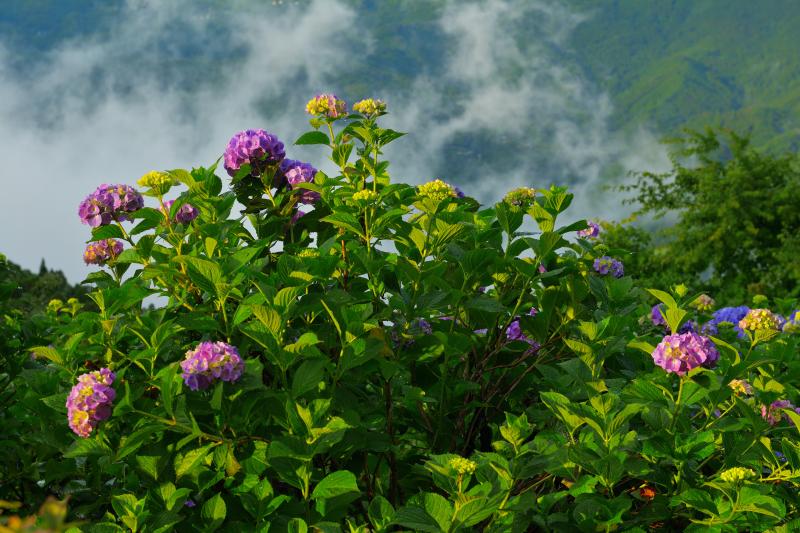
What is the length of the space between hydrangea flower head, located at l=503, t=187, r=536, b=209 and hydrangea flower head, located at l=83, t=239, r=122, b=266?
1.36m

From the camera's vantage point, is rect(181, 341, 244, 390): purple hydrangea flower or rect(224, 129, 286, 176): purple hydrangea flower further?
rect(224, 129, 286, 176): purple hydrangea flower

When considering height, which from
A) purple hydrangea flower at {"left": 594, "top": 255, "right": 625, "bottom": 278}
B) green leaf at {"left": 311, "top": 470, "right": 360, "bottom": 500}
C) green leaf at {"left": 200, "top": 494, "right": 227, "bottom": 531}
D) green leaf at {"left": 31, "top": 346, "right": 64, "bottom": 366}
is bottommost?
green leaf at {"left": 200, "top": 494, "right": 227, "bottom": 531}

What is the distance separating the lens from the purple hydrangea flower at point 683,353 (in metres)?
2.25

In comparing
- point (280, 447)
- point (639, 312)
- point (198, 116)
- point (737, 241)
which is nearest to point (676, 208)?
point (737, 241)

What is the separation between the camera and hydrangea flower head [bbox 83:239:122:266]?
292 cm

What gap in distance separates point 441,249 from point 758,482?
3.50 ft

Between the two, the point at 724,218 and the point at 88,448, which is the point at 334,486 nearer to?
the point at 88,448

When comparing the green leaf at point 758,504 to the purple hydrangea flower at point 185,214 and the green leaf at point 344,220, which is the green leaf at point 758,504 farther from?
the purple hydrangea flower at point 185,214

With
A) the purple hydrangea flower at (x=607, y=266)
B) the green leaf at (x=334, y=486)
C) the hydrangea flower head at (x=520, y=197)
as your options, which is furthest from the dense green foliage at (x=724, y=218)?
the green leaf at (x=334, y=486)

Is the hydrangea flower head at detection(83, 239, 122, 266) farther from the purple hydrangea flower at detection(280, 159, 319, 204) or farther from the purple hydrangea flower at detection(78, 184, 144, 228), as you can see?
the purple hydrangea flower at detection(280, 159, 319, 204)

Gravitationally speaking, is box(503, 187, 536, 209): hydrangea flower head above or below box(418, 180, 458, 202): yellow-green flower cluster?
above

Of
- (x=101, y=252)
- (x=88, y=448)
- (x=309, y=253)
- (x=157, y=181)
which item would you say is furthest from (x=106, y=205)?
(x=88, y=448)

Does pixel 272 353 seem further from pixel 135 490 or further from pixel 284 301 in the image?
pixel 135 490

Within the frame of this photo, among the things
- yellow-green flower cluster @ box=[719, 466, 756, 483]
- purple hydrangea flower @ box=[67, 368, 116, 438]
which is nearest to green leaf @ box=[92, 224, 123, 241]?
purple hydrangea flower @ box=[67, 368, 116, 438]
